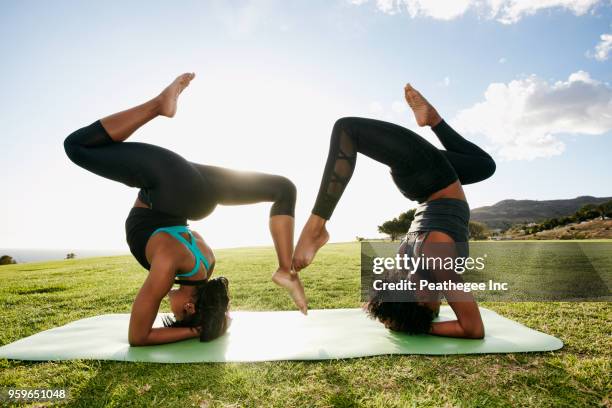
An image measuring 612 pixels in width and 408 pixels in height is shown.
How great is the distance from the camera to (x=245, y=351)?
275cm

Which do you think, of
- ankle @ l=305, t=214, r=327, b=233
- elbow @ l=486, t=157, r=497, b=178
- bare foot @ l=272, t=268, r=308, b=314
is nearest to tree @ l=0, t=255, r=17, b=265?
bare foot @ l=272, t=268, r=308, b=314

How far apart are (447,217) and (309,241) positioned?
1248mm

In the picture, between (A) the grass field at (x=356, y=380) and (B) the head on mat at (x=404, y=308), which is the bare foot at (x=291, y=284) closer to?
(A) the grass field at (x=356, y=380)

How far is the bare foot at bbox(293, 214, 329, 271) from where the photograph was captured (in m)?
2.70

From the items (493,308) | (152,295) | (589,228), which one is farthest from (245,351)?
(589,228)

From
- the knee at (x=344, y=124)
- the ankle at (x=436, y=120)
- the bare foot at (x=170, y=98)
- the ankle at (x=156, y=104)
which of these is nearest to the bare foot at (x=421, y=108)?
the ankle at (x=436, y=120)

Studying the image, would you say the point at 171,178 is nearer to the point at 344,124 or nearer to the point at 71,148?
the point at 71,148

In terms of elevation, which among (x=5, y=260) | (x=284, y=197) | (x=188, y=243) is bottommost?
(x=5, y=260)

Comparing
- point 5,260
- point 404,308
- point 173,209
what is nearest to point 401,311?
point 404,308

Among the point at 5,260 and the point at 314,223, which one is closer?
the point at 314,223

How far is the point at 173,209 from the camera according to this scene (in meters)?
3.09

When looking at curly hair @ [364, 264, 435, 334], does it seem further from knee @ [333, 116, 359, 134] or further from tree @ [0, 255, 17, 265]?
tree @ [0, 255, 17, 265]

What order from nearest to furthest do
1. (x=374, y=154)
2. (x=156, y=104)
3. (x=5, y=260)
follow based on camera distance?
(x=374, y=154) → (x=156, y=104) → (x=5, y=260)

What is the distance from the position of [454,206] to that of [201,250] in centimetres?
234
